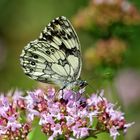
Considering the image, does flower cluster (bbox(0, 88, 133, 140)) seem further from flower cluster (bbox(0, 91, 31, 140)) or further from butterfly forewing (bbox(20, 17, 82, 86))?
butterfly forewing (bbox(20, 17, 82, 86))

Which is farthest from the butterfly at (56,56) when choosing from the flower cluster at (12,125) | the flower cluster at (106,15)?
the flower cluster at (106,15)

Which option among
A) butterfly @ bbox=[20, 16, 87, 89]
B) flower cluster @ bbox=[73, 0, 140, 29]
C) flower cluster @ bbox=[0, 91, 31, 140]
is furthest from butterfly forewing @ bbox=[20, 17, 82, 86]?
flower cluster @ bbox=[73, 0, 140, 29]

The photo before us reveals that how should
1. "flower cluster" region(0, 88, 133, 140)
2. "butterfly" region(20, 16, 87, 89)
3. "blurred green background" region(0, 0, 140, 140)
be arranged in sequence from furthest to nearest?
1. "blurred green background" region(0, 0, 140, 140)
2. "butterfly" region(20, 16, 87, 89)
3. "flower cluster" region(0, 88, 133, 140)

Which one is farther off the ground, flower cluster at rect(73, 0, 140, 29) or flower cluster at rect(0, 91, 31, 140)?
flower cluster at rect(73, 0, 140, 29)

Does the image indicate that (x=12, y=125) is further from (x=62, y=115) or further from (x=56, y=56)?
(x=56, y=56)

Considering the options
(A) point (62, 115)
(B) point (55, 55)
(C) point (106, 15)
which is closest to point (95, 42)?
A: (C) point (106, 15)

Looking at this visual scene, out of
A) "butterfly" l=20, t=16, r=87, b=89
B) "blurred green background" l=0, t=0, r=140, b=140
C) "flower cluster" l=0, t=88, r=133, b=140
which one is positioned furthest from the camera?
"blurred green background" l=0, t=0, r=140, b=140

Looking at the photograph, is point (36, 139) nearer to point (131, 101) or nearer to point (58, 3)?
point (131, 101)
